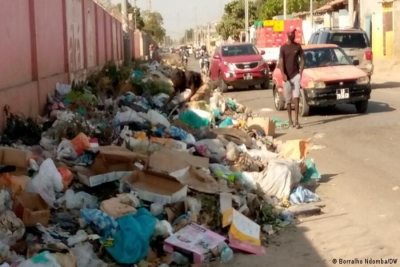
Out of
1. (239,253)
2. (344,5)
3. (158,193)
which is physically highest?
(344,5)

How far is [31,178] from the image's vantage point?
6.97 meters

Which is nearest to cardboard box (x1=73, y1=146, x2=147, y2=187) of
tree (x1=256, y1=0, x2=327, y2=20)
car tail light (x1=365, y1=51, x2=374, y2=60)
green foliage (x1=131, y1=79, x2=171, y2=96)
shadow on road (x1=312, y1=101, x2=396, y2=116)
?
green foliage (x1=131, y1=79, x2=171, y2=96)

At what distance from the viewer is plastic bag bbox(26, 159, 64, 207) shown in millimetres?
6719

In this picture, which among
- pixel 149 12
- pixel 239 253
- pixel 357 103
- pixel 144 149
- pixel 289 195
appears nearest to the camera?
pixel 239 253

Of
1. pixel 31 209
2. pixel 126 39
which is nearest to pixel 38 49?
pixel 31 209

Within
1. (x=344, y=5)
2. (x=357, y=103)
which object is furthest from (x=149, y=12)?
(x=357, y=103)

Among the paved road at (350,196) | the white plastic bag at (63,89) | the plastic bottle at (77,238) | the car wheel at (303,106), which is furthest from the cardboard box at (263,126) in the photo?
the plastic bottle at (77,238)

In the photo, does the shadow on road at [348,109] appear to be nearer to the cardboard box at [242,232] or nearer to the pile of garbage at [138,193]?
the pile of garbage at [138,193]

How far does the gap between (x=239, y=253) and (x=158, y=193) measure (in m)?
1.03

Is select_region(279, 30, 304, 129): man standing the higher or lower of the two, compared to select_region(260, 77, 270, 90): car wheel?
higher

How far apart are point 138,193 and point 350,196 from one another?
2.69m

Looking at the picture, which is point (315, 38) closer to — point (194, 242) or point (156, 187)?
point (156, 187)

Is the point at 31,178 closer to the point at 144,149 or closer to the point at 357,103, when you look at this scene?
the point at 144,149

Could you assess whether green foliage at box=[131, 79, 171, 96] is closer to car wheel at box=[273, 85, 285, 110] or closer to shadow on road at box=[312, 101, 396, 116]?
car wheel at box=[273, 85, 285, 110]
